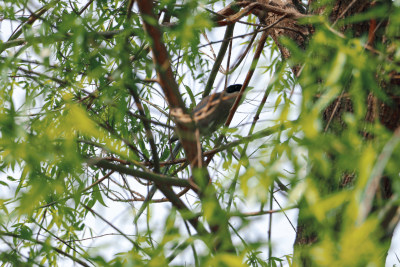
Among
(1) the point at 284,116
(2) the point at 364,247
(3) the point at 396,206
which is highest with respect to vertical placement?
(1) the point at 284,116

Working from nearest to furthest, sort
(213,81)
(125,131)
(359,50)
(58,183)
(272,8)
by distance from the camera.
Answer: (359,50)
(58,183)
(272,8)
(125,131)
(213,81)

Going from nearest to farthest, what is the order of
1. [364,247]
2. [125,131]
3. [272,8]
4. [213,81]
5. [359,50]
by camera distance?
[364,247]
[359,50]
[272,8]
[125,131]
[213,81]

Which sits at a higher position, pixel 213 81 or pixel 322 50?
pixel 213 81

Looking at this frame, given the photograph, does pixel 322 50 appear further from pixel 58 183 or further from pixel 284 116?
pixel 58 183

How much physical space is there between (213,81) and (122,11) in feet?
1.82

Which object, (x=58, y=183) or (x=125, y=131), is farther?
(x=125, y=131)

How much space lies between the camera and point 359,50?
100cm

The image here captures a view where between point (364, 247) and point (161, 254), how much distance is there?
1.57 feet

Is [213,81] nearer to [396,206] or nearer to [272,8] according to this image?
[272,8]

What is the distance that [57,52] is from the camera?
7.75 feet

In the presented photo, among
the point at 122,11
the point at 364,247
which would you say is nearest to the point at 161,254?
the point at 364,247

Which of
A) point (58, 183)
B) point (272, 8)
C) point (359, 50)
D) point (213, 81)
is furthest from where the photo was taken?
point (213, 81)

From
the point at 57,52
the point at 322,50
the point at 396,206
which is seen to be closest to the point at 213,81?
the point at 57,52

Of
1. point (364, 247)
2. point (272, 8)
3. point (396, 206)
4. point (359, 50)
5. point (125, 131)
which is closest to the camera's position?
point (364, 247)
